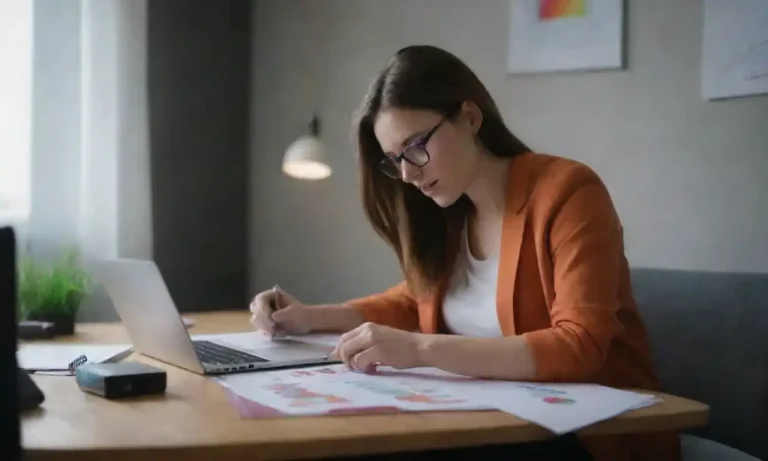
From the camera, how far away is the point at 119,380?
3.71ft

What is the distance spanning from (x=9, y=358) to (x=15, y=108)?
196cm

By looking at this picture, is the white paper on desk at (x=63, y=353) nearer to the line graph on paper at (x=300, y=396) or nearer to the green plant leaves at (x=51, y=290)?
the green plant leaves at (x=51, y=290)

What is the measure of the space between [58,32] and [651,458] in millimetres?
2118

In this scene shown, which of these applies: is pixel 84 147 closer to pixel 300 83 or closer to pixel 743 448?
pixel 300 83

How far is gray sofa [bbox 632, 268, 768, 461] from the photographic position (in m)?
1.57

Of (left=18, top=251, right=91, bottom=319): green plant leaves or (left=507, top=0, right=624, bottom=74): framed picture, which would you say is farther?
(left=507, top=0, right=624, bottom=74): framed picture

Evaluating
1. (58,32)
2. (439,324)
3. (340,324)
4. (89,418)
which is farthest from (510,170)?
(58,32)

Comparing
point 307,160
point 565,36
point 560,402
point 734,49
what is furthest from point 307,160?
point 560,402

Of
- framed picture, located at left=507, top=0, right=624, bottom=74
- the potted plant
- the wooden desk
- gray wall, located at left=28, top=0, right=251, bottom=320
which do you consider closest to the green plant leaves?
the potted plant

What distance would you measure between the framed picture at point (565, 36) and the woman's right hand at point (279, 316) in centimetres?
92

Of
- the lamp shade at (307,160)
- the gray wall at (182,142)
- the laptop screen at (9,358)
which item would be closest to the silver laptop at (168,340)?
the laptop screen at (9,358)

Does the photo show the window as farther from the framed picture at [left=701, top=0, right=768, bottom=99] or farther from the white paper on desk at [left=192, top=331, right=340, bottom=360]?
the framed picture at [left=701, top=0, right=768, bottom=99]

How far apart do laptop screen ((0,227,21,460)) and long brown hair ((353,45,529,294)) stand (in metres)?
0.90

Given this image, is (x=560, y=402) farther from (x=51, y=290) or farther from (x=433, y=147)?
(x=51, y=290)
